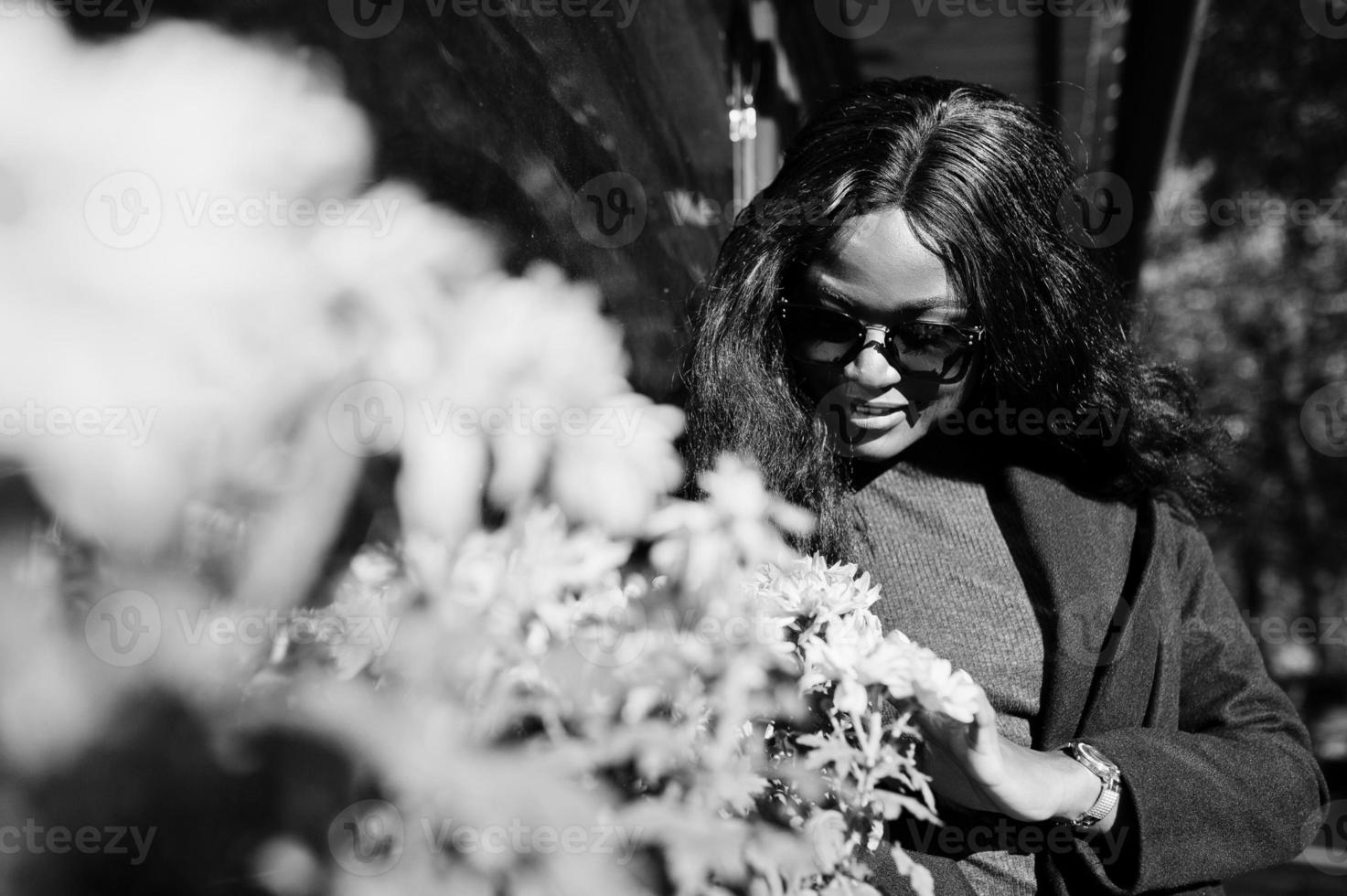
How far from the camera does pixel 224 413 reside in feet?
3.28

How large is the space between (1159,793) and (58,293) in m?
1.51

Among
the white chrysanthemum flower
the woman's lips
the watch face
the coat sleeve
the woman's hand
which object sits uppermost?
the white chrysanthemum flower

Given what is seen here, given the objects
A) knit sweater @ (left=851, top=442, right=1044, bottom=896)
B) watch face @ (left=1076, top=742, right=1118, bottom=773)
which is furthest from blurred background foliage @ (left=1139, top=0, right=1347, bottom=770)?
watch face @ (left=1076, top=742, right=1118, bottom=773)

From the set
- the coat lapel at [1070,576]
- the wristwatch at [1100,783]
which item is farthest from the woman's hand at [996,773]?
the coat lapel at [1070,576]

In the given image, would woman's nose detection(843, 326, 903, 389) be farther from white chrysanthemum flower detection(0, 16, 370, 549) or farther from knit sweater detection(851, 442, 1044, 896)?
white chrysanthemum flower detection(0, 16, 370, 549)

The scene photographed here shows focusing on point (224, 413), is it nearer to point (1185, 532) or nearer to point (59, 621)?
point (59, 621)

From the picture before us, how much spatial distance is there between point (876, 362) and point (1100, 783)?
0.65 metres

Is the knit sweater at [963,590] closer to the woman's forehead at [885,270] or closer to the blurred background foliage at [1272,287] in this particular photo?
the woman's forehead at [885,270]

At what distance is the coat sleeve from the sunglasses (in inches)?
20.4

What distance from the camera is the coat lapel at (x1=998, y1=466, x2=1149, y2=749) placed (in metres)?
1.81

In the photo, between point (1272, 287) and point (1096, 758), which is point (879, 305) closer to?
point (1096, 758)

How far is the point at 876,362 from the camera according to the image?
1.75 meters

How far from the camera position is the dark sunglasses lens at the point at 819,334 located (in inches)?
70.5

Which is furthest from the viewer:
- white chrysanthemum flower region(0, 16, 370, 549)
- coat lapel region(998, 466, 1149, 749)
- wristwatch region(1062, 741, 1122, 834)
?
coat lapel region(998, 466, 1149, 749)
